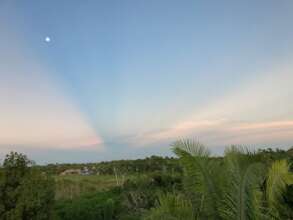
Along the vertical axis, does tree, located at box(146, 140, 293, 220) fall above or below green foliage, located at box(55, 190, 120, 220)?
above

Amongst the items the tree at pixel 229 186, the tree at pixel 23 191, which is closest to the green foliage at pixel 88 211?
the tree at pixel 23 191

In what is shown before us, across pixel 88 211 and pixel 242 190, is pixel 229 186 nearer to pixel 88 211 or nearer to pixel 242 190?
pixel 242 190

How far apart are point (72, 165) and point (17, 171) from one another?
4793 centimetres

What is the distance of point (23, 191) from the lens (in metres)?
12.0

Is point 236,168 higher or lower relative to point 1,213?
higher

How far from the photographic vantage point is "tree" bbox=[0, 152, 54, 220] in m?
11.8

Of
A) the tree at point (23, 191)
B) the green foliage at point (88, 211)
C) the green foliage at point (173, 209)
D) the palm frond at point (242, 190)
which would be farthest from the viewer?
the green foliage at point (88, 211)

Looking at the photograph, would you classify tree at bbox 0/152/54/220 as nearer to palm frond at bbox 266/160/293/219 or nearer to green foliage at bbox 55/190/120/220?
green foliage at bbox 55/190/120/220

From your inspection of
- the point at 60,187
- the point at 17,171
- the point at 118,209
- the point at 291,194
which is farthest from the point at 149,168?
the point at 291,194

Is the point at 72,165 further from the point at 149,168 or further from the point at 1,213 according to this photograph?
the point at 1,213

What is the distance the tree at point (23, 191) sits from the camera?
11.8 meters

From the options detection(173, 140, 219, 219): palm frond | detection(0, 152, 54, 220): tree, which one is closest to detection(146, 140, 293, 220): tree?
detection(173, 140, 219, 219): palm frond

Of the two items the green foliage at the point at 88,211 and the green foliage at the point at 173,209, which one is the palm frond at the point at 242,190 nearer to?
the green foliage at the point at 173,209

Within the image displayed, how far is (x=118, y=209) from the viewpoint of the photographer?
64.4 feet
